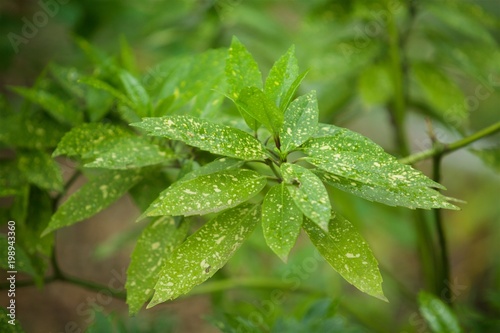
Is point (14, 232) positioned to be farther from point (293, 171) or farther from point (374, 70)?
point (374, 70)

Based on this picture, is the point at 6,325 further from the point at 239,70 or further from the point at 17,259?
the point at 239,70

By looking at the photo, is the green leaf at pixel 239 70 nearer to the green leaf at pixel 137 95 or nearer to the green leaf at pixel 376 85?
the green leaf at pixel 137 95

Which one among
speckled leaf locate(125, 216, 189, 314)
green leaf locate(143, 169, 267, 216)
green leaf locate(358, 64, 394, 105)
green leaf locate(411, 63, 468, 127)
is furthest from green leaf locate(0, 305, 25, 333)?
green leaf locate(411, 63, 468, 127)

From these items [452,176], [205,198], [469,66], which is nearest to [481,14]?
[469,66]

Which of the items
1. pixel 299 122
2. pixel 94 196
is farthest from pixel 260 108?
pixel 94 196

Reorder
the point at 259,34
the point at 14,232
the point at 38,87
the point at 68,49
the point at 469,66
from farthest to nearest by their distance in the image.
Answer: the point at 68,49 < the point at 259,34 < the point at 469,66 < the point at 38,87 < the point at 14,232

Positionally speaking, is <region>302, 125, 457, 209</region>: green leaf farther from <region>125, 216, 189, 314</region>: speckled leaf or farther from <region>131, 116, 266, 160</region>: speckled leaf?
<region>125, 216, 189, 314</region>: speckled leaf
